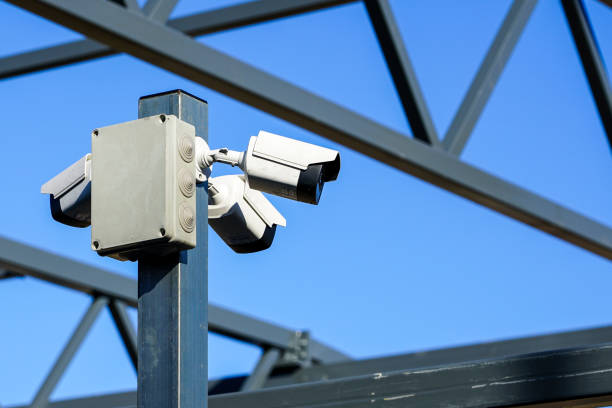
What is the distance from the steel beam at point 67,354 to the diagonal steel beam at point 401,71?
3.09 m

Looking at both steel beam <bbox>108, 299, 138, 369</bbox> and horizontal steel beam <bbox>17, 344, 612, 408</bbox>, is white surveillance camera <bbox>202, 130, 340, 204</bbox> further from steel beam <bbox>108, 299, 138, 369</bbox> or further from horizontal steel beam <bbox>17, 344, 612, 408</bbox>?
steel beam <bbox>108, 299, 138, 369</bbox>

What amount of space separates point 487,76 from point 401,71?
358 mm

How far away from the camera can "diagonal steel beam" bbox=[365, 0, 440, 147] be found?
4.57 metres

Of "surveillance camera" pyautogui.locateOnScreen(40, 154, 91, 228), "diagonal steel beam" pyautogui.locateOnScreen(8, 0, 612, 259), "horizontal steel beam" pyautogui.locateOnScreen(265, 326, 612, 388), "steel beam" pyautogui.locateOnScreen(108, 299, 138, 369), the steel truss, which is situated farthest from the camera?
"steel beam" pyautogui.locateOnScreen(108, 299, 138, 369)

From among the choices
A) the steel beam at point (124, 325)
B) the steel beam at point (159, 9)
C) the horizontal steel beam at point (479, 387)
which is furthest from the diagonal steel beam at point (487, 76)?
the steel beam at point (124, 325)

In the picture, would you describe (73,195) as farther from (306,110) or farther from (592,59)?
(592,59)

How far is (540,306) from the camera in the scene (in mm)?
11742

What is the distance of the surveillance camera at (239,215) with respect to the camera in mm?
2432

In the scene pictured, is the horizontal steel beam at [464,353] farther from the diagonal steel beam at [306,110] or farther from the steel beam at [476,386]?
the steel beam at [476,386]

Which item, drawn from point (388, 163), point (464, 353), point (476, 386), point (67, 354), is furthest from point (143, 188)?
point (67, 354)

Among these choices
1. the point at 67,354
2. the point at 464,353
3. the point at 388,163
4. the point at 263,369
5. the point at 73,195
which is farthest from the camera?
the point at 263,369

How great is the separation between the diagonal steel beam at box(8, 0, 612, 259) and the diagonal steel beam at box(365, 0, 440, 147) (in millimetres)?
98

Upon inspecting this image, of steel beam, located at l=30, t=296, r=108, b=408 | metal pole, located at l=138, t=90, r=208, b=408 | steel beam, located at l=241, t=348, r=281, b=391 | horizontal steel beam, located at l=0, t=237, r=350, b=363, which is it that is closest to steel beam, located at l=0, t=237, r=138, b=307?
horizontal steel beam, located at l=0, t=237, r=350, b=363

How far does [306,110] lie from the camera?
167 inches
